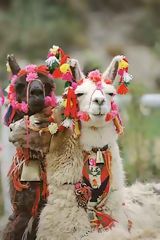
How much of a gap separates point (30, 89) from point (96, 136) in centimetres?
56

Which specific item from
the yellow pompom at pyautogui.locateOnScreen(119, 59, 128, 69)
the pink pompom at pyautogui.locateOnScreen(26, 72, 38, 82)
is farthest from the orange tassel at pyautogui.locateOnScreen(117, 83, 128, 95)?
the pink pompom at pyautogui.locateOnScreen(26, 72, 38, 82)

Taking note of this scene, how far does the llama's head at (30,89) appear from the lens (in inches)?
192

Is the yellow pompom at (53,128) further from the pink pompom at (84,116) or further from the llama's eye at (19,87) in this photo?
the llama's eye at (19,87)

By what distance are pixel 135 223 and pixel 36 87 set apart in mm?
1185

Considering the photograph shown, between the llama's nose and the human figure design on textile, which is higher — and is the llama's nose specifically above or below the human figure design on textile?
above

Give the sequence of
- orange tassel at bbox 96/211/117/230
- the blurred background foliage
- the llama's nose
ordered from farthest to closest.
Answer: the blurred background foliage → orange tassel at bbox 96/211/117/230 → the llama's nose

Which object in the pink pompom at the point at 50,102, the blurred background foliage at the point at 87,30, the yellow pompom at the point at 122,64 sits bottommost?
the pink pompom at the point at 50,102

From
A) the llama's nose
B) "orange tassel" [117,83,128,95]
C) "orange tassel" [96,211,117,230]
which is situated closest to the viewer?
the llama's nose

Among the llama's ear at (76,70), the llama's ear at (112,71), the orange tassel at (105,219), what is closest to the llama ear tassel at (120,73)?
the llama's ear at (112,71)

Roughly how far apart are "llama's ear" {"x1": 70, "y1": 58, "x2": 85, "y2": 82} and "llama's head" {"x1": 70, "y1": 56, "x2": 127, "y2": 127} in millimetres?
22

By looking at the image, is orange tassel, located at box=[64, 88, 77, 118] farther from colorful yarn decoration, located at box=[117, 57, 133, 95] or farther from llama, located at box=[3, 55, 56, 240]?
Answer: colorful yarn decoration, located at box=[117, 57, 133, 95]

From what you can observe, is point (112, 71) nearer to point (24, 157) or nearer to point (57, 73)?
point (57, 73)

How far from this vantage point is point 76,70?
494cm

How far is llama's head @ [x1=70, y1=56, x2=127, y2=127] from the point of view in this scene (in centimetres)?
473
